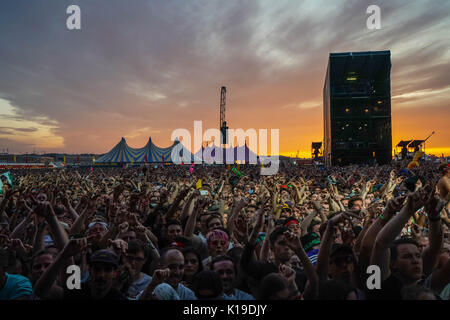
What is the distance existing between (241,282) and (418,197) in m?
1.88

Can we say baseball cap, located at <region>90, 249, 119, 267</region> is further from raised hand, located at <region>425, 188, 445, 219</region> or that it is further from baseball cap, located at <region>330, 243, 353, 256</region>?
raised hand, located at <region>425, 188, 445, 219</region>

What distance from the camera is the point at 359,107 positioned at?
4747cm

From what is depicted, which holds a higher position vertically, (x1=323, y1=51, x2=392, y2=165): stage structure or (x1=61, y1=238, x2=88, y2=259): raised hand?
(x1=323, y1=51, x2=392, y2=165): stage structure

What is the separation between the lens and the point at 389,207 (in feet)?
8.57

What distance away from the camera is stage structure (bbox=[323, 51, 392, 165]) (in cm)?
4450

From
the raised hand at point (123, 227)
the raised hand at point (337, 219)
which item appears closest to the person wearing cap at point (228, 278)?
the raised hand at point (337, 219)

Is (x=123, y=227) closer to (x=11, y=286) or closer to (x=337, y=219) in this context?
(x=11, y=286)

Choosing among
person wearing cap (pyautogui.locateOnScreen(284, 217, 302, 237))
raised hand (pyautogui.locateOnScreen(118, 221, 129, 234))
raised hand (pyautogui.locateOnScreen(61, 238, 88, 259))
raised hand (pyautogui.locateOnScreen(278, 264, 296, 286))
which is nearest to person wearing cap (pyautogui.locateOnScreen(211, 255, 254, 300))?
raised hand (pyautogui.locateOnScreen(278, 264, 296, 286))

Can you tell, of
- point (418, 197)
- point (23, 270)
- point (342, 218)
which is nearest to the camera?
point (418, 197)

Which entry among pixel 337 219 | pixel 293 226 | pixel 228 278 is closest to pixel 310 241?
pixel 293 226

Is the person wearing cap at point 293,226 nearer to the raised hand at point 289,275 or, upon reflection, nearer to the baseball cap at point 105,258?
the raised hand at point 289,275

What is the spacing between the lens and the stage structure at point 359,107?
4450 centimetres
